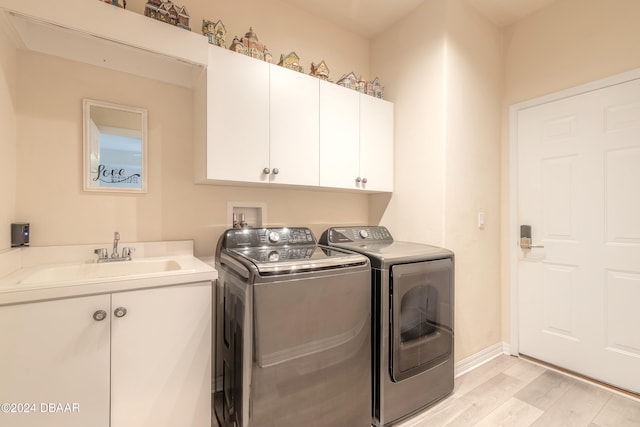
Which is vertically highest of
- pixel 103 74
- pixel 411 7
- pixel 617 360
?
pixel 411 7

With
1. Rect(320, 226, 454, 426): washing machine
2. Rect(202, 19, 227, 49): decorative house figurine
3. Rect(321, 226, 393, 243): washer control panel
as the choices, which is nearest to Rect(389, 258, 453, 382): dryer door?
Rect(320, 226, 454, 426): washing machine

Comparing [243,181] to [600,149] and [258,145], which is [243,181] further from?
[600,149]

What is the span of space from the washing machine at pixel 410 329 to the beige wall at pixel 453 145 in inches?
13.9

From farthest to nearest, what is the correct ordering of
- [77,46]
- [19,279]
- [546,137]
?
[546,137] → [77,46] → [19,279]

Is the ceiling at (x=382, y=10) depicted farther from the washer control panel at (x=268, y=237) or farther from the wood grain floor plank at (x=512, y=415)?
the wood grain floor plank at (x=512, y=415)

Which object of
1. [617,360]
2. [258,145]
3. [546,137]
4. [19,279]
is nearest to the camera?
[19,279]

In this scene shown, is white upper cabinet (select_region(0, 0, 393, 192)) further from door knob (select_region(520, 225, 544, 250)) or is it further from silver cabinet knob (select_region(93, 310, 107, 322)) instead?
door knob (select_region(520, 225, 544, 250))

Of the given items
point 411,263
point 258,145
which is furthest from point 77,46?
point 411,263

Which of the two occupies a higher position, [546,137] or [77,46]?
[77,46]

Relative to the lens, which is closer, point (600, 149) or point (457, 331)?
point (600, 149)

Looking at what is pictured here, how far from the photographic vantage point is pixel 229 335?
156 cm

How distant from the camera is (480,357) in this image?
2348 millimetres

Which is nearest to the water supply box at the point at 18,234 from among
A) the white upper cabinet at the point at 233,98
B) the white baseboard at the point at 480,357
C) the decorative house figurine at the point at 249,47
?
the white upper cabinet at the point at 233,98

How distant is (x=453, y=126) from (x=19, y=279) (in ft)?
8.66
